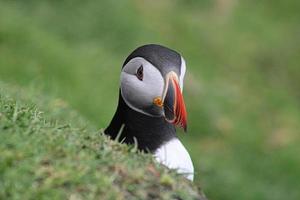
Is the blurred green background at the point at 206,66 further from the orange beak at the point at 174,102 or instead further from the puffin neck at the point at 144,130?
the orange beak at the point at 174,102

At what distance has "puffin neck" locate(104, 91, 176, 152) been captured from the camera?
469 cm

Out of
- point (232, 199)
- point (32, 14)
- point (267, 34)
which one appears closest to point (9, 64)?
point (32, 14)

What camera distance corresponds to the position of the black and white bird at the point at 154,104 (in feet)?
14.9

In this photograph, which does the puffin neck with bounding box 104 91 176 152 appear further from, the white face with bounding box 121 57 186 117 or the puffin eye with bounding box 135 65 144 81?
the puffin eye with bounding box 135 65 144 81

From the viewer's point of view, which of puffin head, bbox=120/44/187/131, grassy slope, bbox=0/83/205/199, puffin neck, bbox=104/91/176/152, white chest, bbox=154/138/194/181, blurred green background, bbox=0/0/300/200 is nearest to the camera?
grassy slope, bbox=0/83/205/199

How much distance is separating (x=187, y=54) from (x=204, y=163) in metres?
2.95

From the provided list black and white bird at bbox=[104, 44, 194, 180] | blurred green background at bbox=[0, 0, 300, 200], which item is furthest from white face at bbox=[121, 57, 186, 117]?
blurred green background at bbox=[0, 0, 300, 200]

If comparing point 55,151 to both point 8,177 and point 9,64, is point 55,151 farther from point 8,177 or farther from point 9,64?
point 9,64

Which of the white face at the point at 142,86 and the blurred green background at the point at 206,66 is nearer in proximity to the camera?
the white face at the point at 142,86

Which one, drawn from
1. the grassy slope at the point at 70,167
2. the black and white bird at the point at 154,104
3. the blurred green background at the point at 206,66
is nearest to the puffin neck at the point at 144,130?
the black and white bird at the point at 154,104

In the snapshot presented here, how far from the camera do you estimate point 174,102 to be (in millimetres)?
→ 4527

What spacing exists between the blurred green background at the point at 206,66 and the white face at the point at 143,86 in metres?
2.94

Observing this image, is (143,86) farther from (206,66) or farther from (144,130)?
(206,66)

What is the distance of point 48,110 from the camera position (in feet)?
22.2
